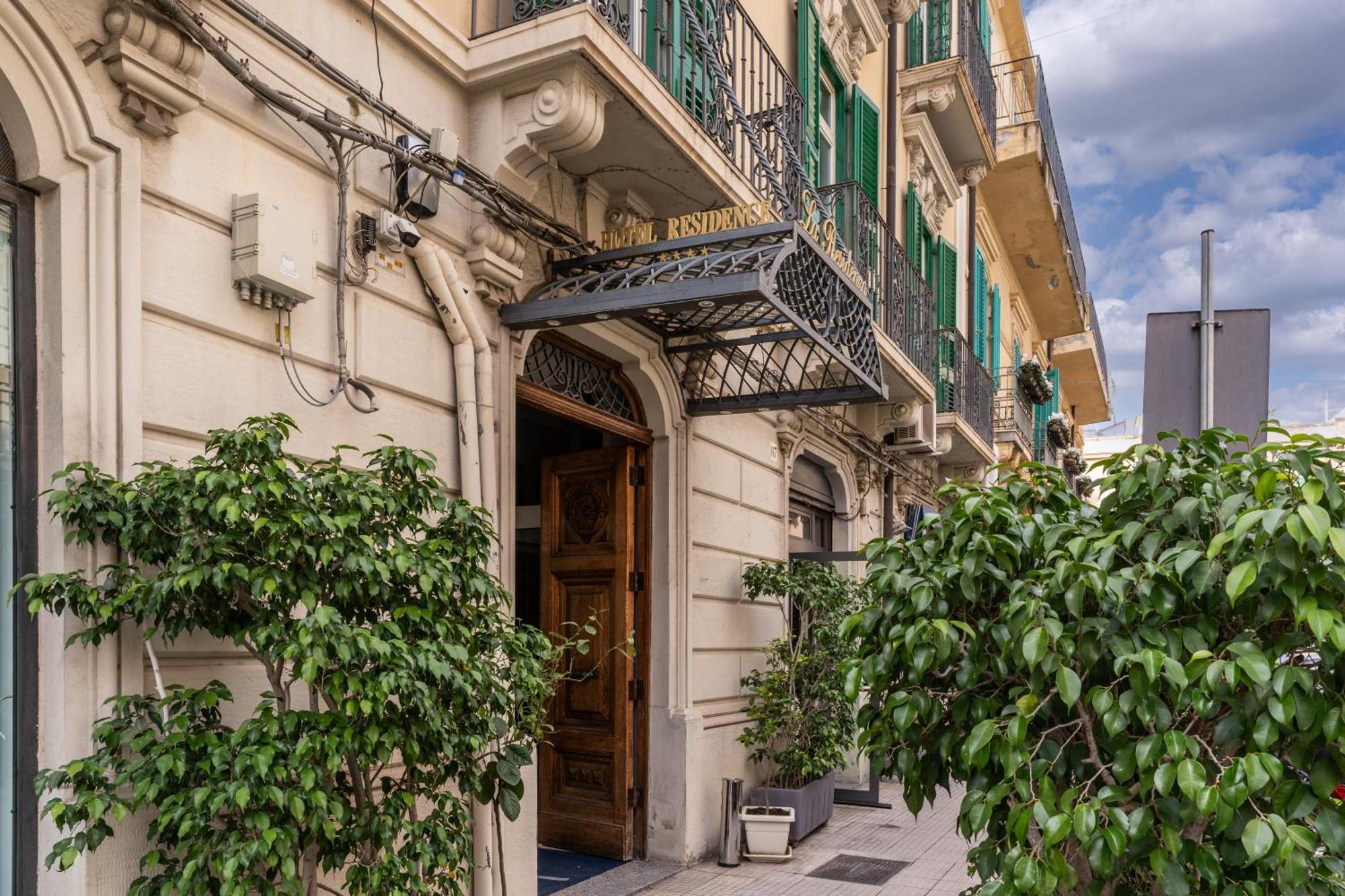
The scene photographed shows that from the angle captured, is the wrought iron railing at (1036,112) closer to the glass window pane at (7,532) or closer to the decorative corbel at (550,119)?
the decorative corbel at (550,119)

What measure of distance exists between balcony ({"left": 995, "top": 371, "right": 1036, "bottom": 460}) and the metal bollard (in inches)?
442

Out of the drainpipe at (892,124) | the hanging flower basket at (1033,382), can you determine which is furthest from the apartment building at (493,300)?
the hanging flower basket at (1033,382)

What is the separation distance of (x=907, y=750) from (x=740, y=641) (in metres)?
5.22

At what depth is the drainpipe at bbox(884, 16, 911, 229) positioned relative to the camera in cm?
1241

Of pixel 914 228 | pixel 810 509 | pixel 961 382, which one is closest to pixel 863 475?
pixel 810 509

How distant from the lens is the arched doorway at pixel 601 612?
742 centimetres

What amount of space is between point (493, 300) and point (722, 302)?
Result: 47.8 inches

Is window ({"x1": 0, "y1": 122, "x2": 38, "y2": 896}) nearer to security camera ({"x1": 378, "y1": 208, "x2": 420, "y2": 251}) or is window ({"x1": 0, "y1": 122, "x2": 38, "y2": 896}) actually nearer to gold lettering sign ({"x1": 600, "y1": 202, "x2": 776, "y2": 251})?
security camera ({"x1": 378, "y1": 208, "x2": 420, "y2": 251})

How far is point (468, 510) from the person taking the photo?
402 centimetres

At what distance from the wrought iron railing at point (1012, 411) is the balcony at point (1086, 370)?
675 centimetres

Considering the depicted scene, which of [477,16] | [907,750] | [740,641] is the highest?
[477,16]

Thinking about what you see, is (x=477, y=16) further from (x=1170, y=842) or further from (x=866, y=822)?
(x=866, y=822)

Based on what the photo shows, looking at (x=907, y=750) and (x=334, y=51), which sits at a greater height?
(x=334, y=51)

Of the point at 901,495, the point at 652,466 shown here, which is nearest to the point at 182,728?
the point at 652,466
